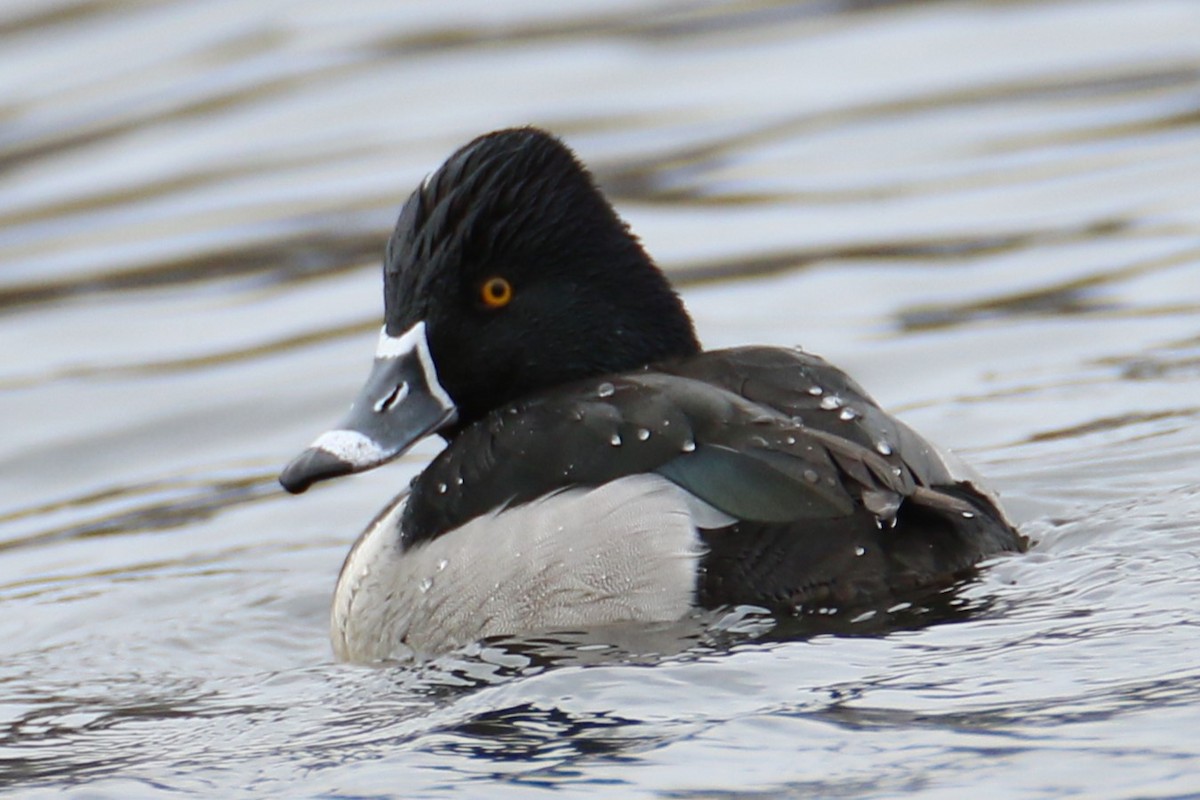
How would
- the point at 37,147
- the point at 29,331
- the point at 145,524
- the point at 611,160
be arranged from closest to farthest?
the point at 145,524 → the point at 29,331 → the point at 611,160 → the point at 37,147

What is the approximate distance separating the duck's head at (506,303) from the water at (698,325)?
85cm

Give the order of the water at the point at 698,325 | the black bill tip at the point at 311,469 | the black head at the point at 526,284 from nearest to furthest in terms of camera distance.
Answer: the water at the point at 698,325 < the black bill tip at the point at 311,469 < the black head at the point at 526,284

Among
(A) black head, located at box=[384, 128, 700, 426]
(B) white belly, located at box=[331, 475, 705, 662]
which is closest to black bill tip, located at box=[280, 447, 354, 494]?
(B) white belly, located at box=[331, 475, 705, 662]

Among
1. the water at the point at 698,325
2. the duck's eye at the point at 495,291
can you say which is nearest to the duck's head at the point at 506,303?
the duck's eye at the point at 495,291

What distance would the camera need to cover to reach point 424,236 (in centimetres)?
637

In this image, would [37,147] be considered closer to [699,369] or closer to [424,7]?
[424,7]

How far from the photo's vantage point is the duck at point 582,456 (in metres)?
5.56

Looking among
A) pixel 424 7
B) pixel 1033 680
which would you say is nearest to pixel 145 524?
pixel 1033 680

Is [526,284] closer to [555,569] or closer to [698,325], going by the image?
[555,569]

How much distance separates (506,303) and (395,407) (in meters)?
0.44

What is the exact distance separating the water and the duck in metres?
0.14

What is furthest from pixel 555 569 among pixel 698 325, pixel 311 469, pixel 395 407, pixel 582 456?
pixel 698 325

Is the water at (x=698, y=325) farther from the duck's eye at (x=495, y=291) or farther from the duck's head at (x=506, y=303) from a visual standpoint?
the duck's eye at (x=495, y=291)

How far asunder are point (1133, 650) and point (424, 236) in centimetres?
233
